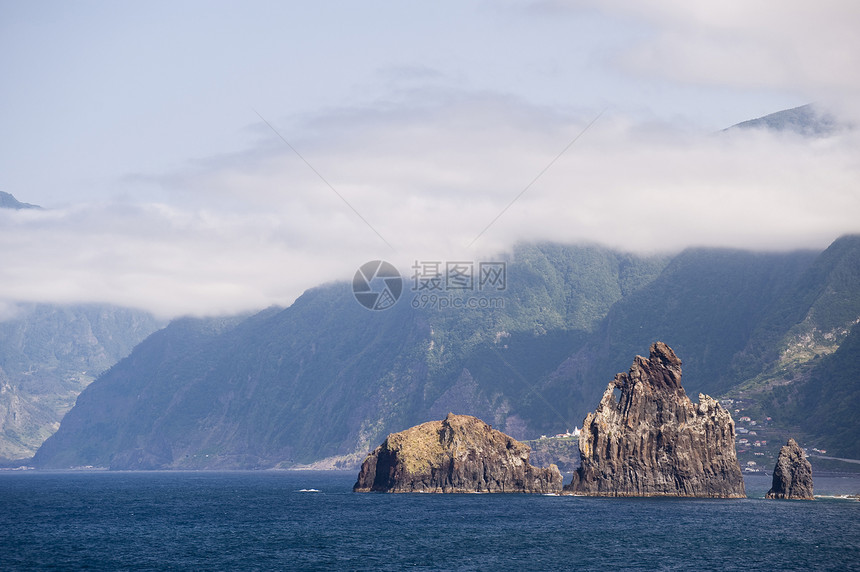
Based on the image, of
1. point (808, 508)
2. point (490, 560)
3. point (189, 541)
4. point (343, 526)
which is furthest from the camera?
point (808, 508)

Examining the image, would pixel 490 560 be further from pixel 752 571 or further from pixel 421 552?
pixel 752 571

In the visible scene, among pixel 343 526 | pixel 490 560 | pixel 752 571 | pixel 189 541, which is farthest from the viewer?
pixel 343 526

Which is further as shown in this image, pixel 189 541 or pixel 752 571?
pixel 189 541

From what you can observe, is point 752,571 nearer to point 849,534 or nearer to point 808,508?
point 849,534

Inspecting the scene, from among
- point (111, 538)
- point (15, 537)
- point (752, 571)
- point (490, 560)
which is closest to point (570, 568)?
point (490, 560)

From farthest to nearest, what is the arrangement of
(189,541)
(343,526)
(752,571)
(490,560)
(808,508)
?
(808,508), (343,526), (189,541), (490,560), (752,571)

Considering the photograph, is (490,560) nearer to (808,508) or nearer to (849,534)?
(849,534)

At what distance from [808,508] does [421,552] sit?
87711mm

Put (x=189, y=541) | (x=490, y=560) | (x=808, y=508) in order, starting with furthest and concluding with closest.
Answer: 1. (x=808, y=508)
2. (x=189, y=541)
3. (x=490, y=560)

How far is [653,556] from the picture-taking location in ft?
468

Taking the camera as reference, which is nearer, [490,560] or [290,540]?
[490,560]

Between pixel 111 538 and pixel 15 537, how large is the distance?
1579 centimetres

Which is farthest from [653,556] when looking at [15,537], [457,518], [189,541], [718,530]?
[15,537]

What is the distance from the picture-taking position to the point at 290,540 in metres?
163
